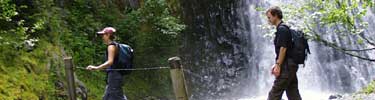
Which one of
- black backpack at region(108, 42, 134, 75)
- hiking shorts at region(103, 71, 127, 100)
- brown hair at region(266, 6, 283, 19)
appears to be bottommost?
hiking shorts at region(103, 71, 127, 100)

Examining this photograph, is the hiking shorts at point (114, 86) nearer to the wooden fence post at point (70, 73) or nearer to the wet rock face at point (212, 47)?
the wooden fence post at point (70, 73)

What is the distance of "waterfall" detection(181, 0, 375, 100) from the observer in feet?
49.8

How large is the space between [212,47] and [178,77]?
35.7 feet

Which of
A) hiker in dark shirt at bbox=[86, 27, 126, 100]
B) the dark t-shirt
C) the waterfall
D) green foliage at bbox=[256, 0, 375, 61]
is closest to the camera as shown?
the dark t-shirt

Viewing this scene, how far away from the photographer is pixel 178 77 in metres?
4.89

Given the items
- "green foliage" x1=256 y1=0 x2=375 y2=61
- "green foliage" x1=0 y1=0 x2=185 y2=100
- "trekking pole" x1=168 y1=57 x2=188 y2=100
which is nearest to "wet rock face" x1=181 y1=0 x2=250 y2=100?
"green foliage" x1=0 y1=0 x2=185 y2=100

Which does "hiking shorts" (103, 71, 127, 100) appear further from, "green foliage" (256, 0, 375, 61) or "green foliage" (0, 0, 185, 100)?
"green foliage" (256, 0, 375, 61)

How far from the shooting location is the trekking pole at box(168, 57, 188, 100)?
4.85m

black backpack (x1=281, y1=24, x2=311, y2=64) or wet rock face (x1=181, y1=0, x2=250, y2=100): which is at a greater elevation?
black backpack (x1=281, y1=24, x2=311, y2=64)

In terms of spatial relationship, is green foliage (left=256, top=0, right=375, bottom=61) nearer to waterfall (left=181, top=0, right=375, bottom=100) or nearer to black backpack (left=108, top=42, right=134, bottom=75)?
black backpack (left=108, top=42, right=134, bottom=75)

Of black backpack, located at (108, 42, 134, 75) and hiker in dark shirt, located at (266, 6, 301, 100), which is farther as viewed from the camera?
black backpack, located at (108, 42, 134, 75)

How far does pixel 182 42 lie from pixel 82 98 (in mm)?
7101

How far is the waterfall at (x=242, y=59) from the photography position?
15.2 m

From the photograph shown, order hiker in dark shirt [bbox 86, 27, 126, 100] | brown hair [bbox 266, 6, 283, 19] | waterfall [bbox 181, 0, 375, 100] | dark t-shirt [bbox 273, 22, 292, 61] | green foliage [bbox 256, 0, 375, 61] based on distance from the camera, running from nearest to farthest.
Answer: dark t-shirt [bbox 273, 22, 292, 61]
brown hair [bbox 266, 6, 283, 19]
hiker in dark shirt [bbox 86, 27, 126, 100]
green foliage [bbox 256, 0, 375, 61]
waterfall [bbox 181, 0, 375, 100]
